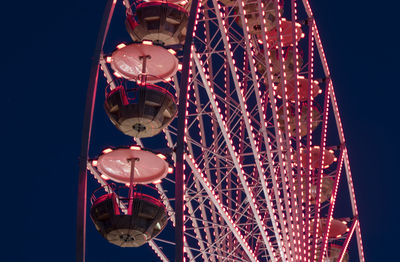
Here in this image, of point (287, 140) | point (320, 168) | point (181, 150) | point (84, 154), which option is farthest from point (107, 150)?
point (320, 168)

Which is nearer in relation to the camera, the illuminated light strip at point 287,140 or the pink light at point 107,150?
the pink light at point 107,150

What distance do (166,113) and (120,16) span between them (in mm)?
34850

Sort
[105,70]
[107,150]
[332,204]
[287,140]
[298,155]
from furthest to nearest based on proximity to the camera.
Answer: [332,204]
[298,155]
[287,140]
[105,70]
[107,150]

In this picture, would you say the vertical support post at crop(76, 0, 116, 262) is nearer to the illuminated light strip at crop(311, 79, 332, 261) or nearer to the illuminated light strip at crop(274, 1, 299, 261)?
the illuminated light strip at crop(274, 1, 299, 261)

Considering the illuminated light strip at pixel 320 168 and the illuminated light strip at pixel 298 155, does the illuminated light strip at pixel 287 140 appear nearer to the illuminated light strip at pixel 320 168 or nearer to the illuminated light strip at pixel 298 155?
the illuminated light strip at pixel 298 155

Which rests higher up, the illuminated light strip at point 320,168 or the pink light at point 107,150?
the illuminated light strip at point 320,168

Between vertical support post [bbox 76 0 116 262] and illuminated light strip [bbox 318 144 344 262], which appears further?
illuminated light strip [bbox 318 144 344 262]

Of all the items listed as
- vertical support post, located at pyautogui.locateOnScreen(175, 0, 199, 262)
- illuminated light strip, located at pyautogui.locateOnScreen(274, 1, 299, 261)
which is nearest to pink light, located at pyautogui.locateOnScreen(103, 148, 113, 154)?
vertical support post, located at pyautogui.locateOnScreen(175, 0, 199, 262)

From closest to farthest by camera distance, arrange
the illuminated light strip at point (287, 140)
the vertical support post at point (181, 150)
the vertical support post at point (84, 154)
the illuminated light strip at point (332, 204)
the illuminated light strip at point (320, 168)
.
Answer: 1. the vertical support post at point (181, 150)
2. the vertical support post at point (84, 154)
3. the illuminated light strip at point (287, 140)
4. the illuminated light strip at point (320, 168)
5. the illuminated light strip at point (332, 204)

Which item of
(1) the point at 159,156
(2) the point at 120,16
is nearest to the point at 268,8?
(1) the point at 159,156

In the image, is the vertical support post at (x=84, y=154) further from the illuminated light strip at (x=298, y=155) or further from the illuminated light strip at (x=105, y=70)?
the illuminated light strip at (x=298, y=155)

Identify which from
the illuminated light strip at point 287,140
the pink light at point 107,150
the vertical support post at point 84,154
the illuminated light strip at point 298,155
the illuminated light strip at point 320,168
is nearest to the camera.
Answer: the vertical support post at point 84,154

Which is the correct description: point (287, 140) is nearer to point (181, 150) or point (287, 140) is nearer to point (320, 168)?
point (320, 168)

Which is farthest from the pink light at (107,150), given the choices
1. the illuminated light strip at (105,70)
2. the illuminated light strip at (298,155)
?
the illuminated light strip at (298,155)
